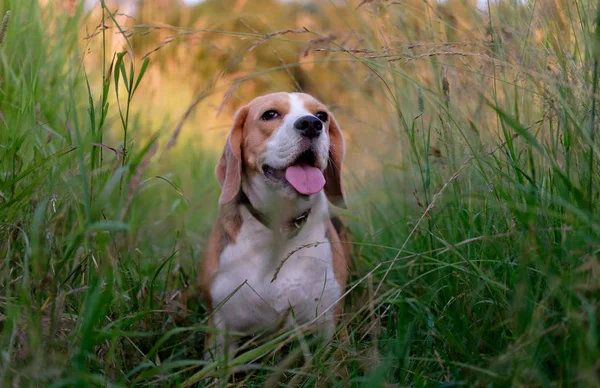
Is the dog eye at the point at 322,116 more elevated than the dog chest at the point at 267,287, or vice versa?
the dog eye at the point at 322,116

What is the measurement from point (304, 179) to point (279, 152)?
15 centimetres

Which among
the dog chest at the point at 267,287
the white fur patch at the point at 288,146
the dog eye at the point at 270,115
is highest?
the dog eye at the point at 270,115

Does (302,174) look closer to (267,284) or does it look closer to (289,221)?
(289,221)

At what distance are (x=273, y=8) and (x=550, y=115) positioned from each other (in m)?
11.2

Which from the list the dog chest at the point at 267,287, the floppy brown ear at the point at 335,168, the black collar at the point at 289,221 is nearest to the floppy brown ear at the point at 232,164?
the black collar at the point at 289,221

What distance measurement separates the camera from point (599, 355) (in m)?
1.29

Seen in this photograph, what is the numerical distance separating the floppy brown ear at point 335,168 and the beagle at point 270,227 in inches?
6.1

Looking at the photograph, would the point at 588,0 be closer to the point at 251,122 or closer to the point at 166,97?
the point at 251,122

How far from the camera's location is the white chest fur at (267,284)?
2416 millimetres

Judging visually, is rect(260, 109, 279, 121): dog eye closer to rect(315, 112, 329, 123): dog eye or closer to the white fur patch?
the white fur patch

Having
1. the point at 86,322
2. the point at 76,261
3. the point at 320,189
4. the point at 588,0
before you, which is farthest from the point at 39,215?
the point at 588,0

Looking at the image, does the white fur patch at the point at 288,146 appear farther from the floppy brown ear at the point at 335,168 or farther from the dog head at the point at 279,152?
the floppy brown ear at the point at 335,168

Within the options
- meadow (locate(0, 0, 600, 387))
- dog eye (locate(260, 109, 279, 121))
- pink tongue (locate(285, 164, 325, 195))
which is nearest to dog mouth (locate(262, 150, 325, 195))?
pink tongue (locate(285, 164, 325, 195))

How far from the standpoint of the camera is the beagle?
242 centimetres
